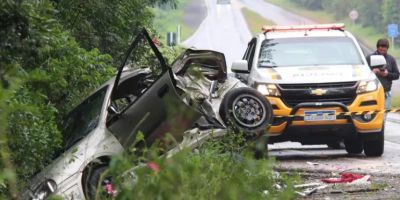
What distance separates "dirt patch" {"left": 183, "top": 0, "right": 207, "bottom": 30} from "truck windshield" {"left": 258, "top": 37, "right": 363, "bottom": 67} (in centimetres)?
6786

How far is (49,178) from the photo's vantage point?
805 centimetres

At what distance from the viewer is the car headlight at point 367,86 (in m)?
12.1

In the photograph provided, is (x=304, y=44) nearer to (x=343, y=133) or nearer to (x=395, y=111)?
(x=343, y=133)

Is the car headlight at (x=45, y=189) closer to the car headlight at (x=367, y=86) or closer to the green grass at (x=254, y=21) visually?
the car headlight at (x=367, y=86)

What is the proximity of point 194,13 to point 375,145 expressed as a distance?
81300 millimetres

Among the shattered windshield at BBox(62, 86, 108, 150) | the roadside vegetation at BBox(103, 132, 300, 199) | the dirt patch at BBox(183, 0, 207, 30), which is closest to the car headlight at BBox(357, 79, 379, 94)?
the shattered windshield at BBox(62, 86, 108, 150)

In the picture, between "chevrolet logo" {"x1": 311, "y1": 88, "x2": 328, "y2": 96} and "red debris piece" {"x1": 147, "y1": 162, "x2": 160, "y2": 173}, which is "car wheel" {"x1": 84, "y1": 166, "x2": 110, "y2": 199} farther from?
"chevrolet logo" {"x1": 311, "y1": 88, "x2": 328, "y2": 96}

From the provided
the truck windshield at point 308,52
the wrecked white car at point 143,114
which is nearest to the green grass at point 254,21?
the truck windshield at point 308,52

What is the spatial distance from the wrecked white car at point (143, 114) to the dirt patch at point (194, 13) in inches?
2789

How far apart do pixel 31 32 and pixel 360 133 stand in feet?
22.2

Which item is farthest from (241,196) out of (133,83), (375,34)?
(375,34)

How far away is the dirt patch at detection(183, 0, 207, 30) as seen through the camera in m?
84.7

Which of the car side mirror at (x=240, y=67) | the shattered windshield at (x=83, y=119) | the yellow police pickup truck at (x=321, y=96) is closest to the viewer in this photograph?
the shattered windshield at (x=83, y=119)

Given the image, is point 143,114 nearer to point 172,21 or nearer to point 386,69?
point 386,69
